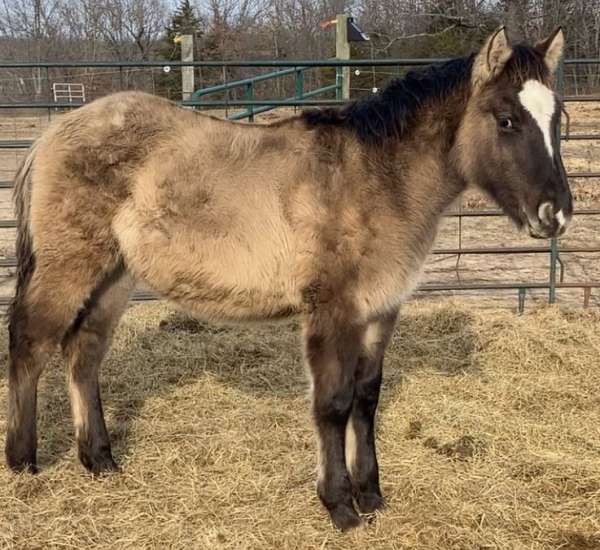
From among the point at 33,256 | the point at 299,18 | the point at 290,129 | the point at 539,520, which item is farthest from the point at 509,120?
the point at 299,18

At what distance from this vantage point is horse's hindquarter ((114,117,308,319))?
3.31 metres

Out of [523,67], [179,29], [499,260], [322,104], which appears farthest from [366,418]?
[179,29]

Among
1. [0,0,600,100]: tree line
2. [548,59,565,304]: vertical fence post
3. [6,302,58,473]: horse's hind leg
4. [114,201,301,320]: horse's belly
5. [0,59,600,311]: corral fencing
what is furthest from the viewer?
[0,0,600,100]: tree line

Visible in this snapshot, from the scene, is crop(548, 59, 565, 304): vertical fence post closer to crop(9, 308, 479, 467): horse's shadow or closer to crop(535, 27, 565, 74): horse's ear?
crop(9, 308, 479, 467): horse's shadow

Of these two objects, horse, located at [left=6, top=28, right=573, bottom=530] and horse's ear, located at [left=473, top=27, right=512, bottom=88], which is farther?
horse, located at [left=6, top=28, right=573, bottom=530]

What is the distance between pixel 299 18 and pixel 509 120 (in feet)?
95.5

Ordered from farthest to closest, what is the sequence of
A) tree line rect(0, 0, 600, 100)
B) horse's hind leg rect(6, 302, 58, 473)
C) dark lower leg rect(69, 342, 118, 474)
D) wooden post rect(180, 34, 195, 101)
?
1. tree line rect(0, 0, 600, 100)
2. wooden post rect(180, 34, 195, 101)
3. dark lower leg rect(69, 342, 118, 474)
4. horse's hind leg rect(6, 302, 58, 473)

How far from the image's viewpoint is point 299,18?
99.2 ft

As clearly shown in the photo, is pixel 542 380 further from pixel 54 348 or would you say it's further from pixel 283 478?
pixel 54 348

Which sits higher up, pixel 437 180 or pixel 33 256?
pixel 437 180

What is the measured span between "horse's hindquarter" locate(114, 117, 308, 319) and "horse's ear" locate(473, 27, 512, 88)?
0.98 meters

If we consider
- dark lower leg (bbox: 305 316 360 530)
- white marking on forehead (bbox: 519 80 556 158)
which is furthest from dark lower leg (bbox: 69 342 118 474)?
white marking on forehead (bbox: 519 80 556 158)

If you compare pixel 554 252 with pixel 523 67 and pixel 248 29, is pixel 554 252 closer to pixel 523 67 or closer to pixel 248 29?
pixel 523 67

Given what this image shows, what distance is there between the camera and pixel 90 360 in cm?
392
